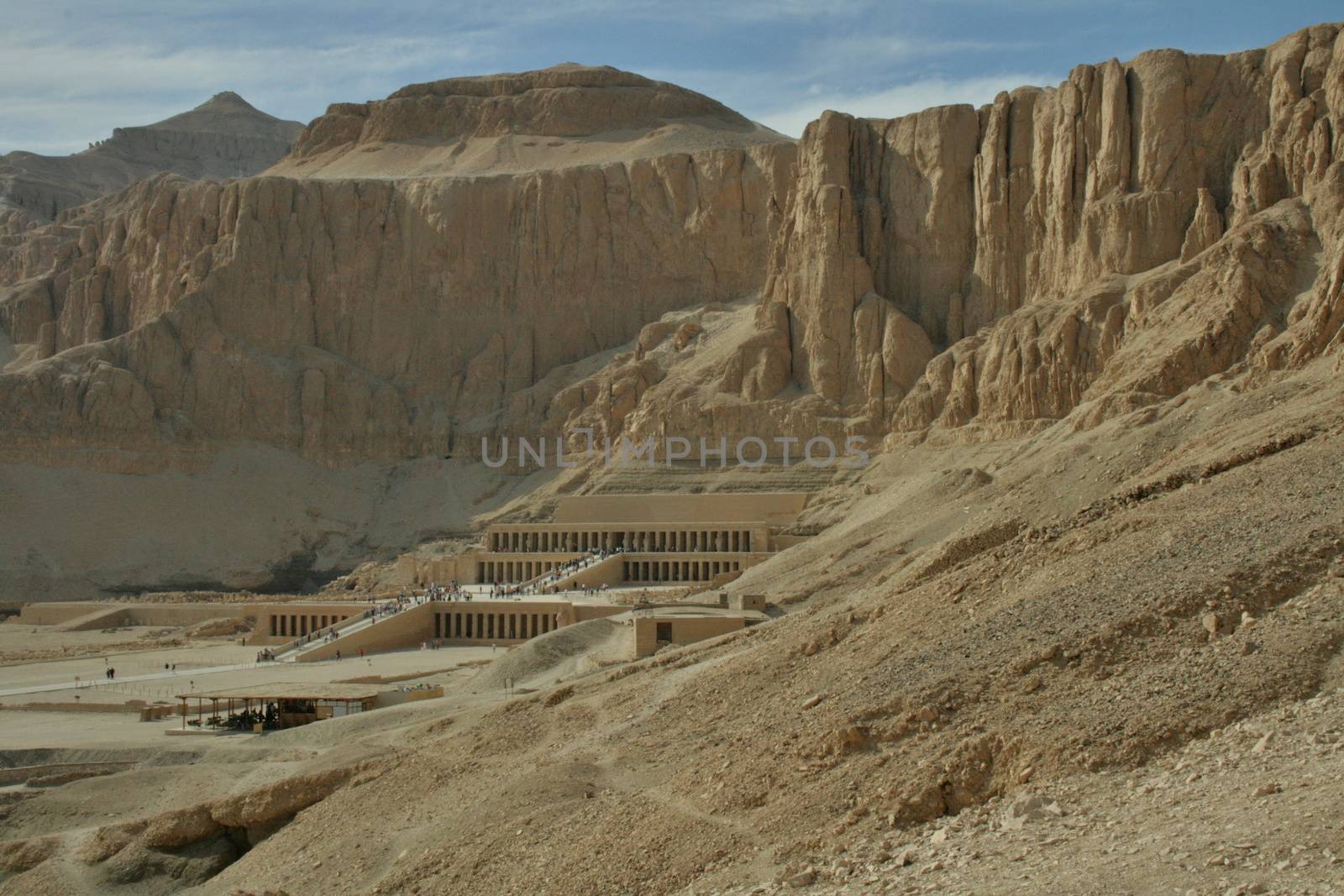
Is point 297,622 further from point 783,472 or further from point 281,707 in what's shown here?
point 281,707

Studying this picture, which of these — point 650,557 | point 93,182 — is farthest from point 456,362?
point 93,182

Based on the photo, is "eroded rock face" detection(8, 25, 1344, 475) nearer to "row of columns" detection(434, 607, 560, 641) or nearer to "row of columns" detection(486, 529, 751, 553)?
"row of columns" detection(486, 529, 751, 553)

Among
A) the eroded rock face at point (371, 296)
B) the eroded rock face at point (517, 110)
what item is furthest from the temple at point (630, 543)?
the eroded rock face at point (517, 110)

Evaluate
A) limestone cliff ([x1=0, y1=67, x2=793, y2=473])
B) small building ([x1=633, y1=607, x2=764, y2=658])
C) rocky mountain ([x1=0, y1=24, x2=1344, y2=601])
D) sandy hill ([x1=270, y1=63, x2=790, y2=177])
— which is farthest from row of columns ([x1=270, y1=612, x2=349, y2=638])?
sandy hill ([x1=270, y1=63, x2=790, y2=177])

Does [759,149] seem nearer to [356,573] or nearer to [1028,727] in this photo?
[356,573]

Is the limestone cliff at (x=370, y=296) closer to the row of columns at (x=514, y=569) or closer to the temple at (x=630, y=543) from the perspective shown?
the temple at (x=630, y=543)

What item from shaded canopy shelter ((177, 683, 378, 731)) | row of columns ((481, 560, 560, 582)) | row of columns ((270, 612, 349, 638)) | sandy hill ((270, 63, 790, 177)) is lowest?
row of columns ((270, 612, 349, 638))
